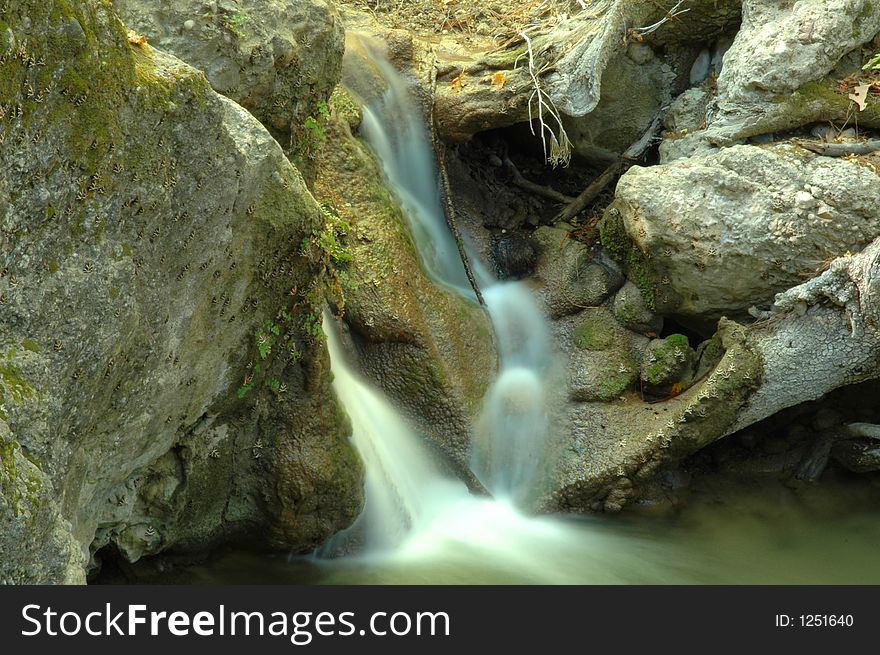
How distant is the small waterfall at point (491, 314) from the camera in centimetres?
696

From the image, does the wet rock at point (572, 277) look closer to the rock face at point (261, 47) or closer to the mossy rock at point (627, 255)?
the mossy rock at point (627, 255)

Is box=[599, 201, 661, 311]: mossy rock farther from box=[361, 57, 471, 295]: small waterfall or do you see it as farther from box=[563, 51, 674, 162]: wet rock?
box=[361, 57, 471, 295]: small waterfall

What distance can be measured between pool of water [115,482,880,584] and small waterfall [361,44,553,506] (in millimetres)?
393

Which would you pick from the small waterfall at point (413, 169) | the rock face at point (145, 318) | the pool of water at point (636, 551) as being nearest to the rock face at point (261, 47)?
the rock face at point (145, 318)

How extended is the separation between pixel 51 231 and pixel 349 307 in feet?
10.9

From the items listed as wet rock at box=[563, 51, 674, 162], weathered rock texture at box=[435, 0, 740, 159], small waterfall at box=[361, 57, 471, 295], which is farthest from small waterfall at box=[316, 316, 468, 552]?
wet rock at box=[563, 51, 674, 162]

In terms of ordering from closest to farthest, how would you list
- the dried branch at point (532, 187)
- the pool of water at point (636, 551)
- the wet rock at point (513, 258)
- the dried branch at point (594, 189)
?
the pool of water at point (636, 551) < the wet rock at point (513, 258) < the dried branch at point (594, 189) < the dried branch at point (532, 187)

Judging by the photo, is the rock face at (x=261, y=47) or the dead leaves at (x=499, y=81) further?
the dead leaves at (x=499, y=81)

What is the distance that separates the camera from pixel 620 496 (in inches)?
268

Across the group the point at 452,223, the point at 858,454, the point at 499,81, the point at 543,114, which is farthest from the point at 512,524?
the point at 499,81

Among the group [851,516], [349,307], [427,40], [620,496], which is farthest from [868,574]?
[427,40]

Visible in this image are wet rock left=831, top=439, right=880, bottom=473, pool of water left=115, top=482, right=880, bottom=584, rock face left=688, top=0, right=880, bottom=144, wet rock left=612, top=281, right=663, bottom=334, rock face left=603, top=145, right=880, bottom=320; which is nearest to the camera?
pool of water left=115, top=482, right=880, bottom=584

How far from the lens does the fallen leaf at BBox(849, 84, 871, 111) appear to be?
6980 millimetres

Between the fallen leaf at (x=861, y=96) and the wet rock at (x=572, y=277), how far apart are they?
7.42 ft
